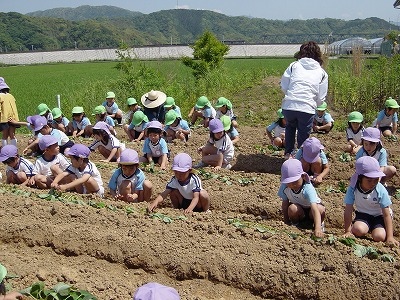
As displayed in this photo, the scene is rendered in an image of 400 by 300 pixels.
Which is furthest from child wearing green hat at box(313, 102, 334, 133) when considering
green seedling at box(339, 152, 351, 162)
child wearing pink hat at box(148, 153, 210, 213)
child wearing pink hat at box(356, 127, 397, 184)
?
child wearing pink hat at box(148, 153, 210, 213)

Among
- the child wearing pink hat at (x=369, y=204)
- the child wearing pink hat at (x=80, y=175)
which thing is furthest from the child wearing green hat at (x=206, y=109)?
the child wearing pink hat at (x=369, y=204)

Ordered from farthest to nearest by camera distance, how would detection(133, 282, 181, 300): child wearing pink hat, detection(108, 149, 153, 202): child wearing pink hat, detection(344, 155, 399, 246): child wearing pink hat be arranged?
detection(108, 149, 153, 202): child wearing pink hat → detection(344, 155, 399, 246): child wearing pink hat → detection(133, 282, 181, 300): child wearing pink hat

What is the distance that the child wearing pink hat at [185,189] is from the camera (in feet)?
20.3

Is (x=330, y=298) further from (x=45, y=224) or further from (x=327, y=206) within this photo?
(x=45, y=224)

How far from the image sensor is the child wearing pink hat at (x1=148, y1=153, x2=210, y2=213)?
6.20m

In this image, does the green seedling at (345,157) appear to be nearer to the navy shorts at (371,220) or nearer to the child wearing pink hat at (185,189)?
the navy shorts at (371,220)

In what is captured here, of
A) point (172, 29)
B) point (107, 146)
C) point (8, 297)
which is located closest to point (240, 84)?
point (107, 146)

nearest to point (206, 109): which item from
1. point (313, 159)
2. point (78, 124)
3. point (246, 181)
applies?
point (78, 124)

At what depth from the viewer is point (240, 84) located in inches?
768

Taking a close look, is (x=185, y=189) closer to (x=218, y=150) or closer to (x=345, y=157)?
(x=218, y=150)

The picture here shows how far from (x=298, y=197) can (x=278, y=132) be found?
4.78m

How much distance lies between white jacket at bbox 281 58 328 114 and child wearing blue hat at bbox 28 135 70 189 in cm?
361

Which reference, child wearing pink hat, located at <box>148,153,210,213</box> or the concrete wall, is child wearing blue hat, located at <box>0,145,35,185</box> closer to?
child wearing pink hat, located at <box>148,153,210,213</box>

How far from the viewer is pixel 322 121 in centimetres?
1137
